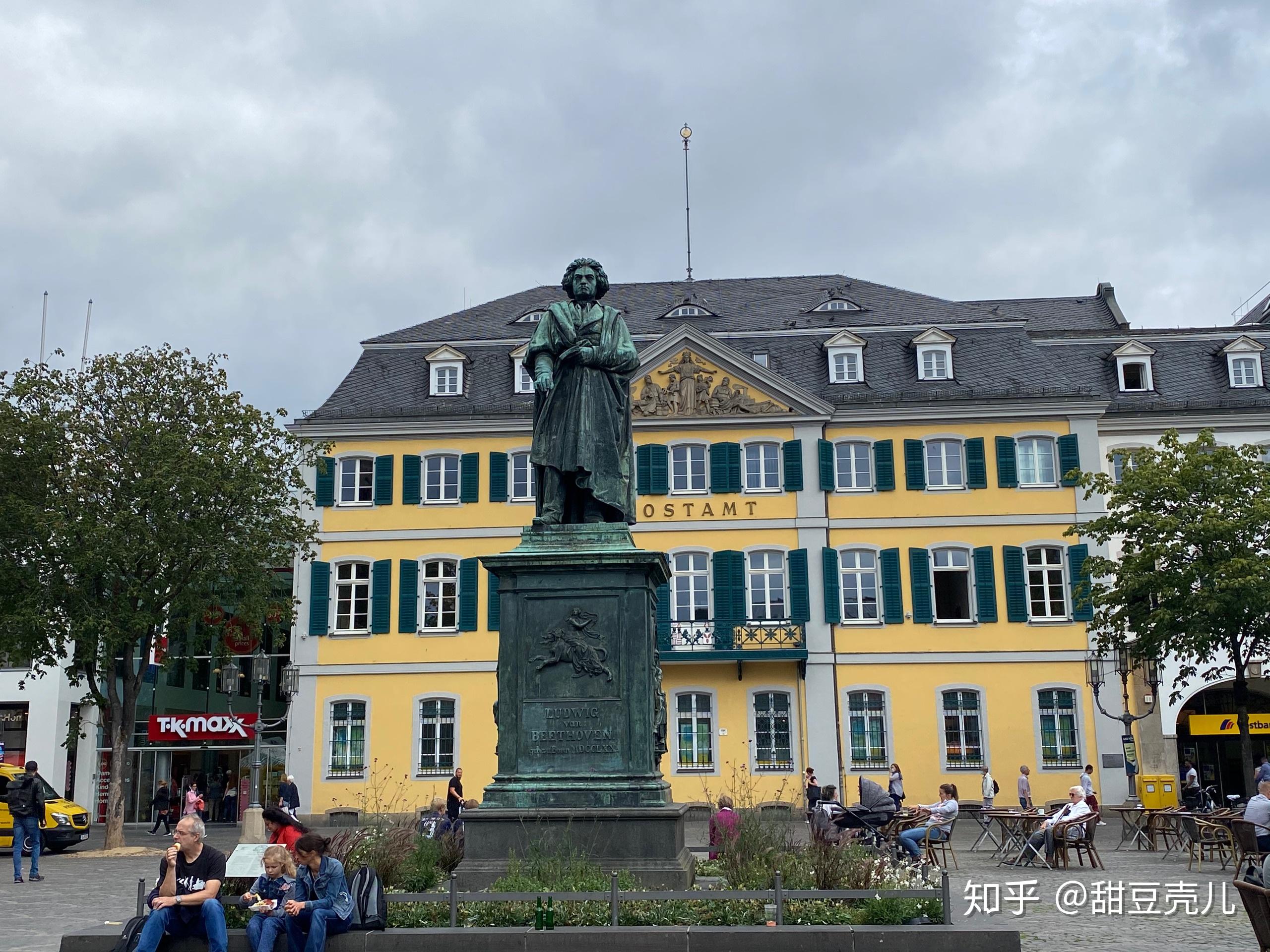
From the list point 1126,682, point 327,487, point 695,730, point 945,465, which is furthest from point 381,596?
point 1126,682

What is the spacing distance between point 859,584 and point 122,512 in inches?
662

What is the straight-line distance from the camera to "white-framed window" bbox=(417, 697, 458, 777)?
32.3 metres

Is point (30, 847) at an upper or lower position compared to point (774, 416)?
lower

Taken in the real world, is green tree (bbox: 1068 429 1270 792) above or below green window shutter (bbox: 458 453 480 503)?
below

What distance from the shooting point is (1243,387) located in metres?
36.0

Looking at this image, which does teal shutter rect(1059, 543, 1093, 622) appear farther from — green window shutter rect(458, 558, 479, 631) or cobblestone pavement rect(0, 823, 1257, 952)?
green window shutter rect(458, 558, 479, 631)

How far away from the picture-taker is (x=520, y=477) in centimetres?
3359

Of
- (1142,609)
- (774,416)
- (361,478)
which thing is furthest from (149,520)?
(1142,609)

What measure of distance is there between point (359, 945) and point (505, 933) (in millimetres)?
922

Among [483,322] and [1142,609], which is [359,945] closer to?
[1142,609]

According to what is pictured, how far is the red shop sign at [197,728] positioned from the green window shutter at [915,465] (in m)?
16.7

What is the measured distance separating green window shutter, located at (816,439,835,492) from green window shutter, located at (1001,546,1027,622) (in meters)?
4.27

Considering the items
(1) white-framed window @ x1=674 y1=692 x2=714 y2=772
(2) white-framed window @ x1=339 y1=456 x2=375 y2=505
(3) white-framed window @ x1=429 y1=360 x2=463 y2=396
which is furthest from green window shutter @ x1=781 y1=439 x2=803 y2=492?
(2) white-framed window @ x1=339 y1=456 x2=375 y2=505

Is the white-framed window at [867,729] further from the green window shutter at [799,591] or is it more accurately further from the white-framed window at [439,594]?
the white-framed window at [439,594]
